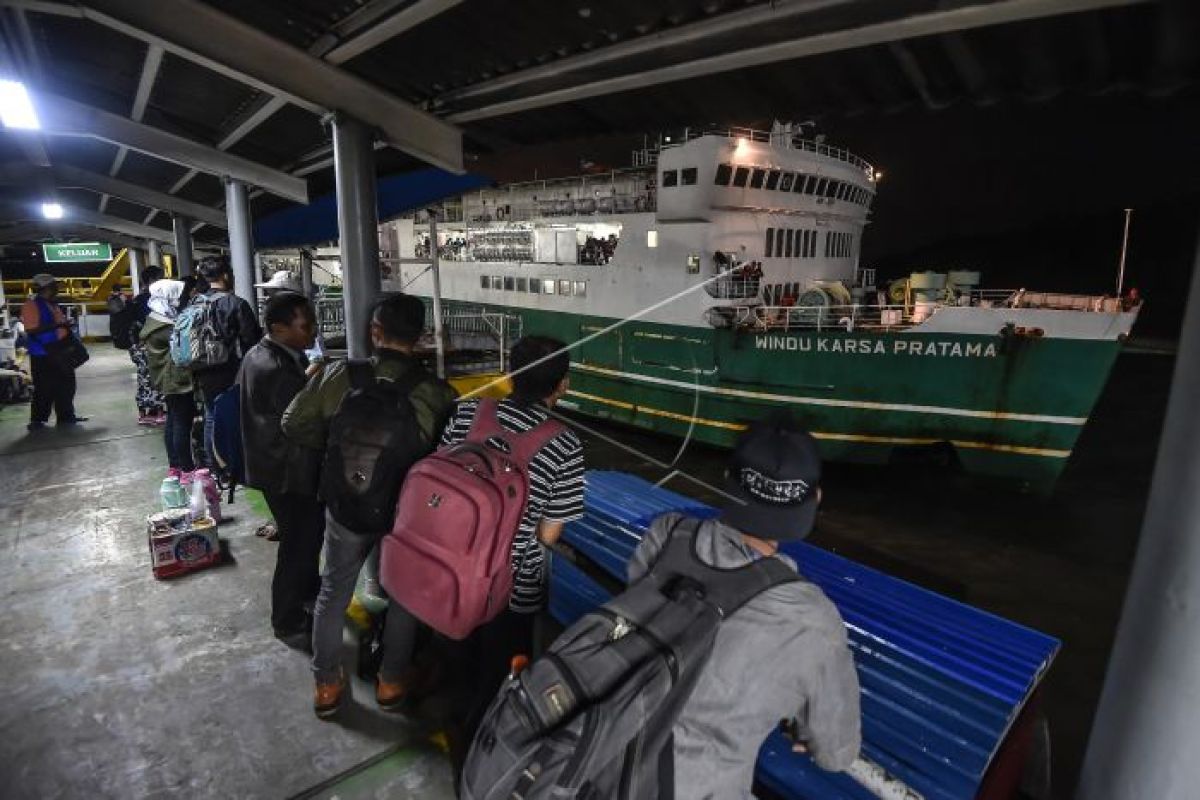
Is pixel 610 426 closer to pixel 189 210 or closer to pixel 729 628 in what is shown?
pixel 189 210

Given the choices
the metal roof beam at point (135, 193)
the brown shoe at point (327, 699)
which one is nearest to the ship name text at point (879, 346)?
the metal roof beam at point (135, 193)

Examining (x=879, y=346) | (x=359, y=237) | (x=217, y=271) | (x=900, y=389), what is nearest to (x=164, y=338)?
(x=217, y=271)

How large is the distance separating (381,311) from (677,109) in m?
2.37

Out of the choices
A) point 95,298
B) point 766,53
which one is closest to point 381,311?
point 766,53

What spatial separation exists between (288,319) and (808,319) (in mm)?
11240

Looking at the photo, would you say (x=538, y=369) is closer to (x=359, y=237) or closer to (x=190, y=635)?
(x=359, y=237)

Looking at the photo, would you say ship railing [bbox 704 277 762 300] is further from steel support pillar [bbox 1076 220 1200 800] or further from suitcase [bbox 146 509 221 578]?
steel support pillar [bbox 1076 220 1200 800]

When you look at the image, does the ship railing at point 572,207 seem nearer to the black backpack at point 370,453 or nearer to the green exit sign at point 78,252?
the black backpack at point 370,453

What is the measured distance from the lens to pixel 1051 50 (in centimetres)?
255

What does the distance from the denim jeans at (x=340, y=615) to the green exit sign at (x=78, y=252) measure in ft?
77.5

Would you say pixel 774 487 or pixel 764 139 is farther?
pixel 764 139

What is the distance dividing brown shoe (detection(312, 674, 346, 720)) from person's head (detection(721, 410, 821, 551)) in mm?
2568

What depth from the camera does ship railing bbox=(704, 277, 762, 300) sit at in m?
13.1

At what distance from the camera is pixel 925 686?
1932mm
